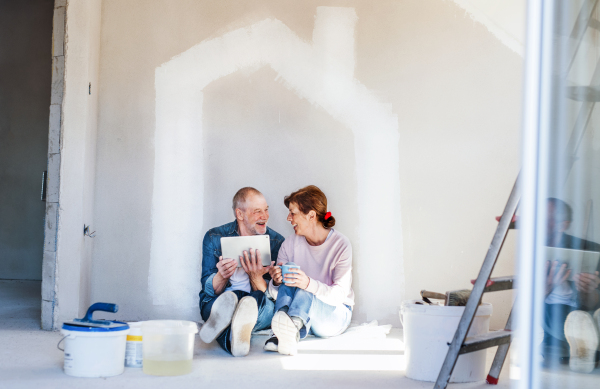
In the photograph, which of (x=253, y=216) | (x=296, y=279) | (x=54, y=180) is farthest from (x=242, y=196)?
(x=54, y=180)

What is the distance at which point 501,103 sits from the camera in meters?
Result: 3.44

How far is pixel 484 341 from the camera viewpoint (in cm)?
199

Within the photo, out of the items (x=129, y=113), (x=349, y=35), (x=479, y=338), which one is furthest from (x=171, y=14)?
(x=479, y=338)

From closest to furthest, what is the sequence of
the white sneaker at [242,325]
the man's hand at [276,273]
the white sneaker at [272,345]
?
the white sneaker at [242,325], the white sneaker at [272,345], the man's hand at [276,273]

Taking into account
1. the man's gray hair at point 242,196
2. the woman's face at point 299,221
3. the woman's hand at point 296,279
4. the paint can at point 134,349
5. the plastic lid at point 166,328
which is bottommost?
the paint can at point 134,349

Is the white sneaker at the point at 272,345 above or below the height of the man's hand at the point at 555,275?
below

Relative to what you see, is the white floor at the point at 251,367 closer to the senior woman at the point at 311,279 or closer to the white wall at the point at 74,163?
the senior woman at the point at 311,279

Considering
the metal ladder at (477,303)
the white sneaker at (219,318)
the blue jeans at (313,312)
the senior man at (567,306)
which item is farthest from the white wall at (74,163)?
the senior man at (567,306)

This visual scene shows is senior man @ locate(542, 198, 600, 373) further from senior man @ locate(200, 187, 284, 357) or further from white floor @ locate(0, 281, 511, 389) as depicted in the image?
senior man @ locate(200, 187, 284, 357)

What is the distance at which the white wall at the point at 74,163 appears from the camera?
10.2 ft

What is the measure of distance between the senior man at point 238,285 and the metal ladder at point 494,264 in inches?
39.9

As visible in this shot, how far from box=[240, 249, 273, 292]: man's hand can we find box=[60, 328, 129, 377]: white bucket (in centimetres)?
92

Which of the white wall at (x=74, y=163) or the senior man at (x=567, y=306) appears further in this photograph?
the white wall at (x=74, y=163)

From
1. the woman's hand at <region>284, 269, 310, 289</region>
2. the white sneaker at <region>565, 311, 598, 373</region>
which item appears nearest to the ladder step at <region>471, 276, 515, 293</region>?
the white sneaker at <region>565, 311, 598, 373</region>
